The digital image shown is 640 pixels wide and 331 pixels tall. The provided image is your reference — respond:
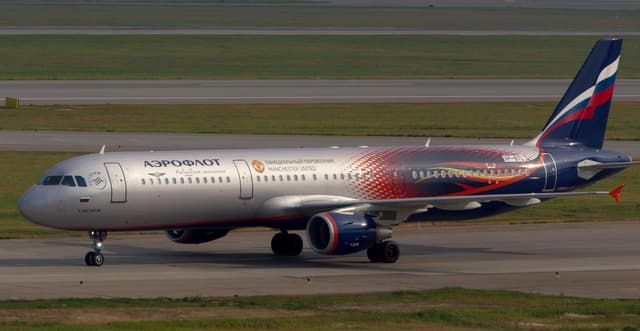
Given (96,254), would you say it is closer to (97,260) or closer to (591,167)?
(97,260)

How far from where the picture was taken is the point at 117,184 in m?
41.9

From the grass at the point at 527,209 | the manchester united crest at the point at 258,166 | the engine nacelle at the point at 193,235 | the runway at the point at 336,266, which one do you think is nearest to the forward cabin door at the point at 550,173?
the runway at the point at 336,266

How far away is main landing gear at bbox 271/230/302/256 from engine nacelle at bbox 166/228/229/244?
2072 mm

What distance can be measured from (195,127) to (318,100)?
18645 mm

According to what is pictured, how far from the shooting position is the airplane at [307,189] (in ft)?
138

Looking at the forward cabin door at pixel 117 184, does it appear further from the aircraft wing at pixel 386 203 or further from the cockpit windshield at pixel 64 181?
the aircraft wing at pixel 386 203

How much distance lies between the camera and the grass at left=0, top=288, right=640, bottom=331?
31125 millimetres

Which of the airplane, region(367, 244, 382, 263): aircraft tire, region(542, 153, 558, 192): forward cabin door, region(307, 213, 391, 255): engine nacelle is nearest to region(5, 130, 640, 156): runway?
Answer: region(542, 153, 558, 192): forward cabin door

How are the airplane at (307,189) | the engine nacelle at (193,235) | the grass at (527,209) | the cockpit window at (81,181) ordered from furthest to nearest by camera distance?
the grass at (527,209) < the engine nacelle at (193,235) < the airplane at (307,189) < the cockpit window at (81,181)

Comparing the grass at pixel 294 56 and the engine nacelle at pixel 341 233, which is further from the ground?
the grass at pixel 294 56

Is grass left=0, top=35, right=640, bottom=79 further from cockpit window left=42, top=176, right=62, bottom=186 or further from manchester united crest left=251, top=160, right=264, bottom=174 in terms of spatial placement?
cockpit window left=42, top=176, right=62, bottom=186

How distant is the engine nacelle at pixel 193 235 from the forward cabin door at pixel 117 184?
12.0ft

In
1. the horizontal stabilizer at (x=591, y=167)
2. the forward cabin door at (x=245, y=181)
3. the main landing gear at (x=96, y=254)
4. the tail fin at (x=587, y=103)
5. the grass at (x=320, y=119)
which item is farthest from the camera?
the grass at (x=320, y=119)

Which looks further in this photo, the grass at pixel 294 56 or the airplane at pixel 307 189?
the grass at pixel 294 56
